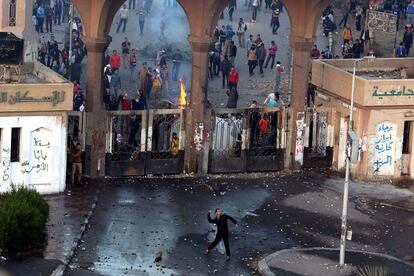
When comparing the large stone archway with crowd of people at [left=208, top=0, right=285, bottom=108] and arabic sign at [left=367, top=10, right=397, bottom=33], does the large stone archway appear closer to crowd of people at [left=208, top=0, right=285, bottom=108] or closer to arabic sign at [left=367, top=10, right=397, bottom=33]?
crowd of people at [left=208, top=0, right=285, bottom=108]

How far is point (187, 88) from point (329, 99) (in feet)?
28.7

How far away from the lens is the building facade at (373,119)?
36.2 m

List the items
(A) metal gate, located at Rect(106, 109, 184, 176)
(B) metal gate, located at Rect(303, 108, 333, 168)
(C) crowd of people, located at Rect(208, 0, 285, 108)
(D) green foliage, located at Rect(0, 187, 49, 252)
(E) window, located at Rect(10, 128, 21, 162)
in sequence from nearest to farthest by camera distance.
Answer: (D) green foliage, located at Rect(0, 187, 49, 252) → (E) window, located at Rect(10, 128, 21, 162) → (A) metal gate, located at Rect(106, 109, 184, 176) → (B) metal gate, located at Rect(303, 108, 333, 168) → (C) crowd of people, located at Rect(208, 0, 285, 108)

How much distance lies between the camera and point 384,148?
36719 millimetres

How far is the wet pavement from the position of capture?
1123 inches

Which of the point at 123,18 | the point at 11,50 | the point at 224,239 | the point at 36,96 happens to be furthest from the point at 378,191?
the point at 123,18

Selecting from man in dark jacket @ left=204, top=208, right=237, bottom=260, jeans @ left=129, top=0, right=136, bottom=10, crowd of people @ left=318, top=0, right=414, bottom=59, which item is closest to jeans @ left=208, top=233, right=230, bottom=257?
man in dark jacket @ left=204, top=208, right=237, bottom=260

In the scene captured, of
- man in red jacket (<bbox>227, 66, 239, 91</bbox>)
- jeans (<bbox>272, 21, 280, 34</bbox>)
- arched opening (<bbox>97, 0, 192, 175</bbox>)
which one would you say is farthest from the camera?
jeans (<bbox>272, 21, 280, 34</bbox>)

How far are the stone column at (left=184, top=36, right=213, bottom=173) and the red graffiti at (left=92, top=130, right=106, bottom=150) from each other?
2.42m

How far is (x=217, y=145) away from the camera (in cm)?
3666

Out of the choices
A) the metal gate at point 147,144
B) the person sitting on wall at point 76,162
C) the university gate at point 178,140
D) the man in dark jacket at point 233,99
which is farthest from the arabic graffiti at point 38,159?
the man in dark jacket at point 233,99

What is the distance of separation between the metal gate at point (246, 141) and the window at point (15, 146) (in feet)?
19.6

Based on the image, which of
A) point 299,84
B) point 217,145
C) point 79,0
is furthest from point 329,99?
point 79,0

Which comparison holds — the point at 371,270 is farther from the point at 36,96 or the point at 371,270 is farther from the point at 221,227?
the point at 36,96
